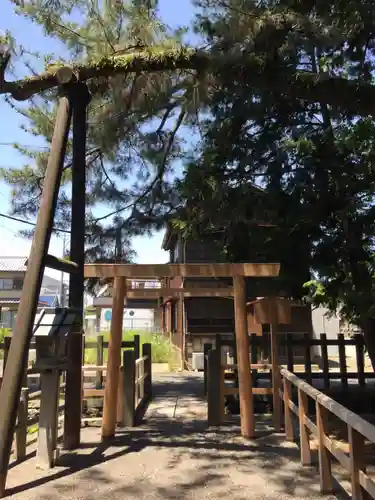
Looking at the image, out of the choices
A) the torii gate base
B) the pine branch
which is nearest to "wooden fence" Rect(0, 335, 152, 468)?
the torii gate base

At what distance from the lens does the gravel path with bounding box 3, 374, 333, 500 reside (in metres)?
4.19

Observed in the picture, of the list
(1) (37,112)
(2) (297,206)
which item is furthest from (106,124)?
(2) (297,206)

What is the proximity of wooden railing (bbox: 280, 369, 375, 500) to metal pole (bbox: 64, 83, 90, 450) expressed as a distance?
8.46 ft

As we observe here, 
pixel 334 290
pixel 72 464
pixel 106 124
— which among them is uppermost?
pixel 106 124

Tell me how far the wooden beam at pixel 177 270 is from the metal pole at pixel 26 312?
1.34 metres

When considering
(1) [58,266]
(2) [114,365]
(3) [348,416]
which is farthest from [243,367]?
(3) [348,416]

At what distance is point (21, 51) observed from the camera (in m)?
5.89

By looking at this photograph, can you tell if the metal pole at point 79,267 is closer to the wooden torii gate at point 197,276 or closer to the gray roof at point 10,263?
the wooden torii gate at point 197,276

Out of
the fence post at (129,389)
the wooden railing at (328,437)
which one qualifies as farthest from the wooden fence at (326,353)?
the fence post at (129,389)

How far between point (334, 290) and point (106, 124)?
4.29 meters

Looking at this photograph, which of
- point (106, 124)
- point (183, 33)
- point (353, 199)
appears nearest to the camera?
point (183, 33)

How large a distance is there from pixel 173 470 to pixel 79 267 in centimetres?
259

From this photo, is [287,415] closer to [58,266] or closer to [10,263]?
[58,266]

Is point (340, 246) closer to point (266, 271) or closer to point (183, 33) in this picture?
point (266, 271)
